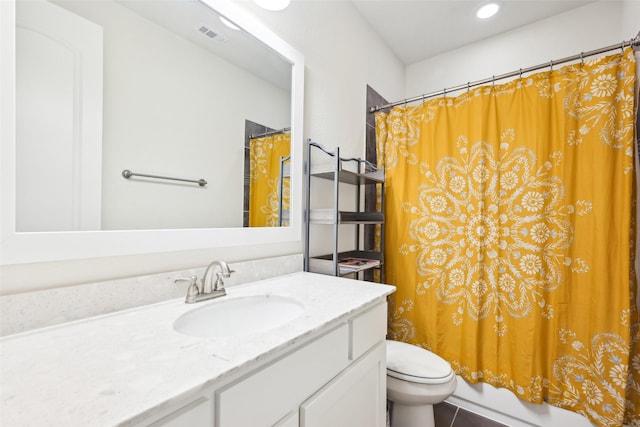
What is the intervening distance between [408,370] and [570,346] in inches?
34.2

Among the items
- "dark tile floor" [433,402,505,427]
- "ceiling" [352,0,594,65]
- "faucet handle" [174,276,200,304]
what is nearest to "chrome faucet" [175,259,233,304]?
"faucet handle" [174,276,200,304]

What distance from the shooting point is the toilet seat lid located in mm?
1314

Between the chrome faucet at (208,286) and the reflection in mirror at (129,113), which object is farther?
the chrome faucet at (208,286)

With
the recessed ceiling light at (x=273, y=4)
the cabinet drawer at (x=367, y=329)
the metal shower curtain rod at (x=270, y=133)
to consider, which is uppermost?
the recessed ceiling light at (x=273, y=4)

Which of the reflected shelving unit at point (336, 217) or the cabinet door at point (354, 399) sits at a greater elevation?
the reflected shelving unit at point (336, 217)

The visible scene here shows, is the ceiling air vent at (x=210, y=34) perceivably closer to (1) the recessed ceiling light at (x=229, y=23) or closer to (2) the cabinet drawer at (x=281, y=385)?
(1) the recessed ceiling light at (x=229, y=23)

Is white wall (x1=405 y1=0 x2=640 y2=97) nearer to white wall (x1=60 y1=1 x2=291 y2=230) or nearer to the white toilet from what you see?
white wall (x1=60 y1=1 x2=291 y2=230)

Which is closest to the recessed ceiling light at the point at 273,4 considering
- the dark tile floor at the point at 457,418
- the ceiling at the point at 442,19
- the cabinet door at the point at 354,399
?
the ceiling at the point at 442,19

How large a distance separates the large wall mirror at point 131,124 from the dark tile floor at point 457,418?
1492 millimetres

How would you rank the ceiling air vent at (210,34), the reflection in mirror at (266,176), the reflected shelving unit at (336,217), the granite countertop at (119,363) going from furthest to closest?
the reflected shelving unit at (336,217) < the reflection in mirror at (266,176) < the ceiling air vent at (210,34) < the granite countertop at (119,363)

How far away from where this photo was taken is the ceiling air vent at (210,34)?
3.51 feet

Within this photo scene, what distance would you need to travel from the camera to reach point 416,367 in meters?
1.39

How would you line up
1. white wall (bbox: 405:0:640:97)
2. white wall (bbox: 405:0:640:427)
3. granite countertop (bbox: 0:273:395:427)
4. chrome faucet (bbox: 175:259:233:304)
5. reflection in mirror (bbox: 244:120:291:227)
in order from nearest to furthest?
granite countertop (bbox: 0:273:395:427), chrome faucet (bbox: 175:259:233:304), reflection in mirror (bbox: 244:120:291:227), white wall (bbox: 405:0:640:427), white wall (bbox: 405:0:640:97)

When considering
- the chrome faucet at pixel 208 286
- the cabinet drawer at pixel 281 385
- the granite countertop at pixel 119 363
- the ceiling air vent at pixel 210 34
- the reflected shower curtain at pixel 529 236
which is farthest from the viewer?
the reflected shower curtain at pixel 529 236
